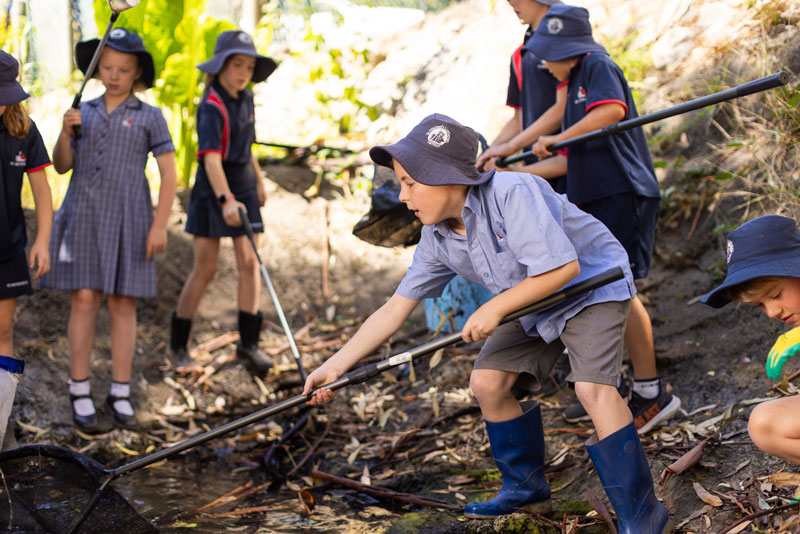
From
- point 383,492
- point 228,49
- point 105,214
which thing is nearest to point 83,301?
point 105,214

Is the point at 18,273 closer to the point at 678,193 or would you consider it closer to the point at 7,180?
the point at 7,180

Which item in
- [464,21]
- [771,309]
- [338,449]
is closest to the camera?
[771,309]

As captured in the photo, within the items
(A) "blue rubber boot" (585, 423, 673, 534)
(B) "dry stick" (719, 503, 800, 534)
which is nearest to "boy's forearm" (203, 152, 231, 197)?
(A) "blue rubber boot" (585, 423, 673, 534)

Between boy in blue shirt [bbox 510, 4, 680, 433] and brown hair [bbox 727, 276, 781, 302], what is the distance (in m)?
1.02

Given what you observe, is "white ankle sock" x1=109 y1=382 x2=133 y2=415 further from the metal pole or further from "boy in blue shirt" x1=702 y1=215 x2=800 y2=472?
"boy in blue shirt" x1=702 y1=215 x2=800 y2=472

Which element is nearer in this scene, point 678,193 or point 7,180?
point 7,180

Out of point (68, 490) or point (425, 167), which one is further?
point (68, 490)

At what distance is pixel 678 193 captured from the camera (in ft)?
16.5

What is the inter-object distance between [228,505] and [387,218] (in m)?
1.62

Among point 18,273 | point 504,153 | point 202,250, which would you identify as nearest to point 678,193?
point 504,153

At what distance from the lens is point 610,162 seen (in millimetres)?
3559

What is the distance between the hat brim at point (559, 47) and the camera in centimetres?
354

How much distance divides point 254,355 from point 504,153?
2354 mm

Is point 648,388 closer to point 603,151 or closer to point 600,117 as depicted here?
point 603,151
